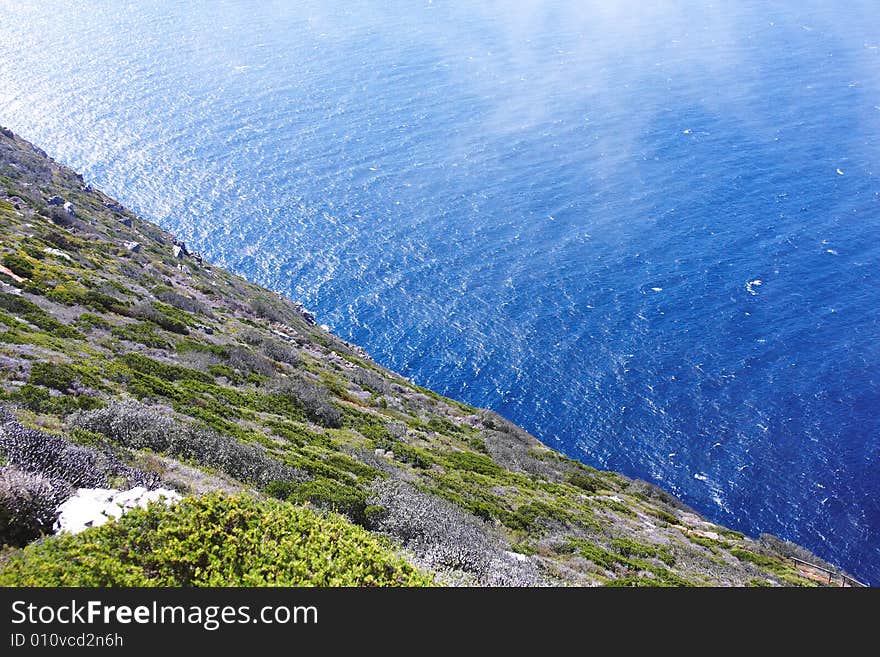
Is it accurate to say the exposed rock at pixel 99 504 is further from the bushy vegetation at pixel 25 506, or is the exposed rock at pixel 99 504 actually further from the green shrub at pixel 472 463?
the green shrub at pixel 472 463

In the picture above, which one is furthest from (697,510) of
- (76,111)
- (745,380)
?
(76,111)

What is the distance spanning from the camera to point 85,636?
8.62 m

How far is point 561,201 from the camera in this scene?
95125 millimetres

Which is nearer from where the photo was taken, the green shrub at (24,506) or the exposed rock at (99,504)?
the green shrub at (24,506)

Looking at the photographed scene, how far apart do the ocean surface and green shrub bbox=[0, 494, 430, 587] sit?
48617mm

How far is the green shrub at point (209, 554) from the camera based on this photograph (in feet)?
34.4

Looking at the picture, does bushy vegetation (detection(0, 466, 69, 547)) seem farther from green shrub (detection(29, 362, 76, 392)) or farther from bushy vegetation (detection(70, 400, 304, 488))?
green shrub (detection(29, 362, 76, 392))

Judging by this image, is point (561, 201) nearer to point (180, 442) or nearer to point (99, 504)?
point (180, 442)

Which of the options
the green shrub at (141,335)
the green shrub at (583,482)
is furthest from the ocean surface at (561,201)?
the green shrub at (141,335)

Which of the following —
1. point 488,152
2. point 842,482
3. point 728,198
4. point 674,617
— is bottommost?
point 842,482

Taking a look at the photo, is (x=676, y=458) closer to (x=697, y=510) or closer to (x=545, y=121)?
(x=697, y=510)

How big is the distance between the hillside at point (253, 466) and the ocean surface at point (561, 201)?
16487 millimetres

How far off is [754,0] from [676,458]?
637ft

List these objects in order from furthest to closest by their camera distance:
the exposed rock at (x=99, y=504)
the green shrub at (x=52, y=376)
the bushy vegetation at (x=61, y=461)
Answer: the green shrub at (x=52, y=376) → the bushy vegetation at (x=61, y=461) → the exposed rock at (x=99, y=504)
